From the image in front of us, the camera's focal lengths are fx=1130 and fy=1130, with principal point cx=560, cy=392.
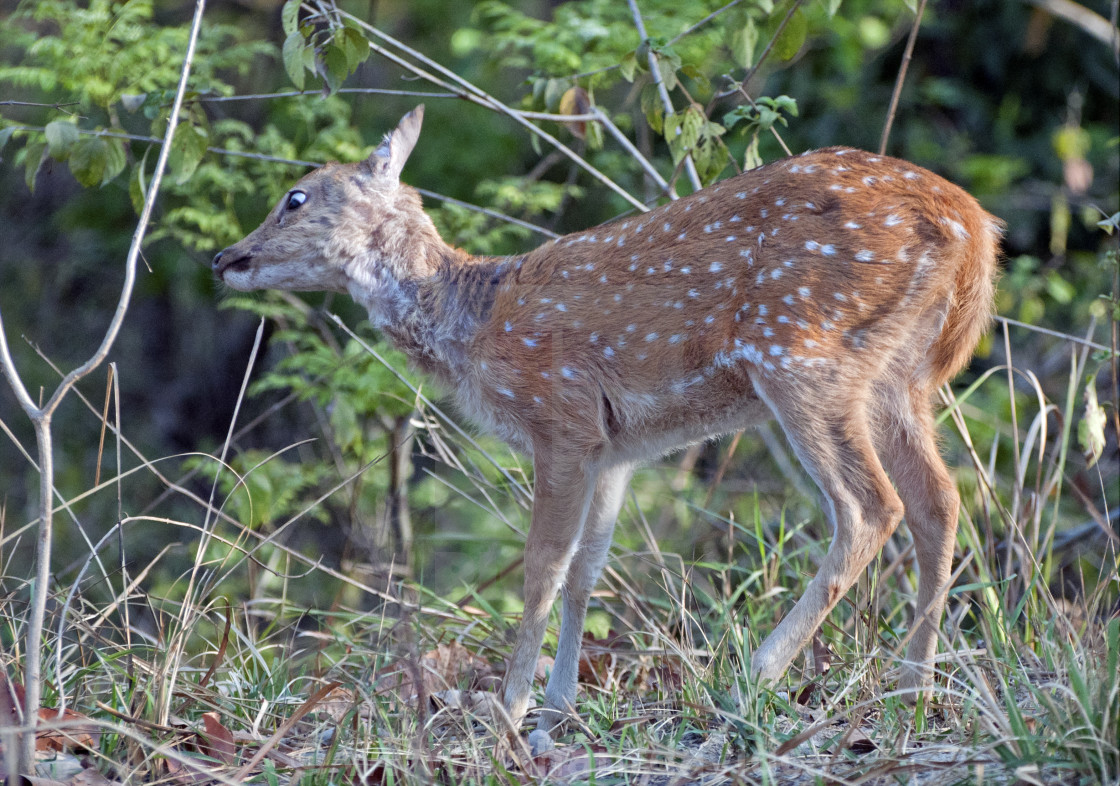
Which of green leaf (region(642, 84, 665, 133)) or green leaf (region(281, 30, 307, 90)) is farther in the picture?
green leaf (region(642, 84, 665, 133))

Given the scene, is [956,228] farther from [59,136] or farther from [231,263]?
[59,136]

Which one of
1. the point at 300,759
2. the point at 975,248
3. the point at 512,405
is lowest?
the point at 300,759

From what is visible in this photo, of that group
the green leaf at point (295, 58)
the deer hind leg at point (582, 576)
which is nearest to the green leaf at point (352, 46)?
the green leaf at point (295, 58)

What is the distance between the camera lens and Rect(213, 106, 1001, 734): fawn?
4.20m

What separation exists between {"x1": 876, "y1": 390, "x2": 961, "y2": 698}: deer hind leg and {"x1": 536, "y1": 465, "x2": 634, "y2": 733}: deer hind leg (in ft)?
3.65

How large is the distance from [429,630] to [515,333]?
133cm

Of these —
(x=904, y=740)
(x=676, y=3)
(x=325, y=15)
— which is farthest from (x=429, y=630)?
(x=676, y=3)

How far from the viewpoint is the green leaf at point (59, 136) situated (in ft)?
13.1

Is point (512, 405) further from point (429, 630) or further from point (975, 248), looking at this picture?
point (975, 248)

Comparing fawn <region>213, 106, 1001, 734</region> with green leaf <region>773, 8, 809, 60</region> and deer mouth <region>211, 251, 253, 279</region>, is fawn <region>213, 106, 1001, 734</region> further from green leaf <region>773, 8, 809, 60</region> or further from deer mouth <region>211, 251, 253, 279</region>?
deer mouth <region>211, 251, 253, 279</region>

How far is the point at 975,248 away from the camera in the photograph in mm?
4309

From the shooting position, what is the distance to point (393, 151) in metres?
5.33

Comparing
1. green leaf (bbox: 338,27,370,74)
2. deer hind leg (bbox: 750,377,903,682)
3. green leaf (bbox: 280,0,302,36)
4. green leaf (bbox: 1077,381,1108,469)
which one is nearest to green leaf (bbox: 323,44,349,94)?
green leaf (bbox: 338,27,370,74)

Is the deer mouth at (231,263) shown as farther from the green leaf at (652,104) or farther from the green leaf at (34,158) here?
the green leaf at (652,104)
